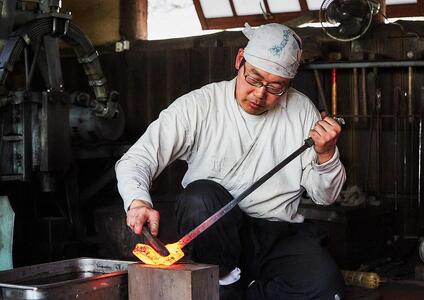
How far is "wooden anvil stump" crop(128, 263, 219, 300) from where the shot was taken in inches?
106

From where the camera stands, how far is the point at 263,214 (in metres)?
3.69

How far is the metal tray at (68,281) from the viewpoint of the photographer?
257cm

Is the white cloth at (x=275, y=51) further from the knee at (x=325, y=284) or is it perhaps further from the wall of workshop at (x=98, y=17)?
the wall of workshop at (x=98, y=17)

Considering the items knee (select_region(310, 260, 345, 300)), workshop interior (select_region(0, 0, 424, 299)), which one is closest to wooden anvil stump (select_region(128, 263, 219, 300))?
knee (select_region(310, 260, 345, 300))

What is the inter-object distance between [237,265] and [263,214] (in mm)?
271

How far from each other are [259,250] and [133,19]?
174 inches

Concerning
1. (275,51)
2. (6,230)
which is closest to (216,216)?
(275,51)

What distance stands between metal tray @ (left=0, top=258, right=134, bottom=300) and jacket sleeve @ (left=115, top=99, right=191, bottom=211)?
0.30m

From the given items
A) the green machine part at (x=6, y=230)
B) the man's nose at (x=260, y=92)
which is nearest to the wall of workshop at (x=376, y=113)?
the green machine part at (x=6, y=230)

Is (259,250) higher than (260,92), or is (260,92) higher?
(260,92)

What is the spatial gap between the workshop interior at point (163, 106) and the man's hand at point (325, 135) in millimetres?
1666

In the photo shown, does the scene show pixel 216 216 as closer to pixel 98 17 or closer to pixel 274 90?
pixel 274 90

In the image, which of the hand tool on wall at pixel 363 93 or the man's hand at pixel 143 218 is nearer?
the man's hand at pixel 143 218

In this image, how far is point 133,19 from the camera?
758 cm
